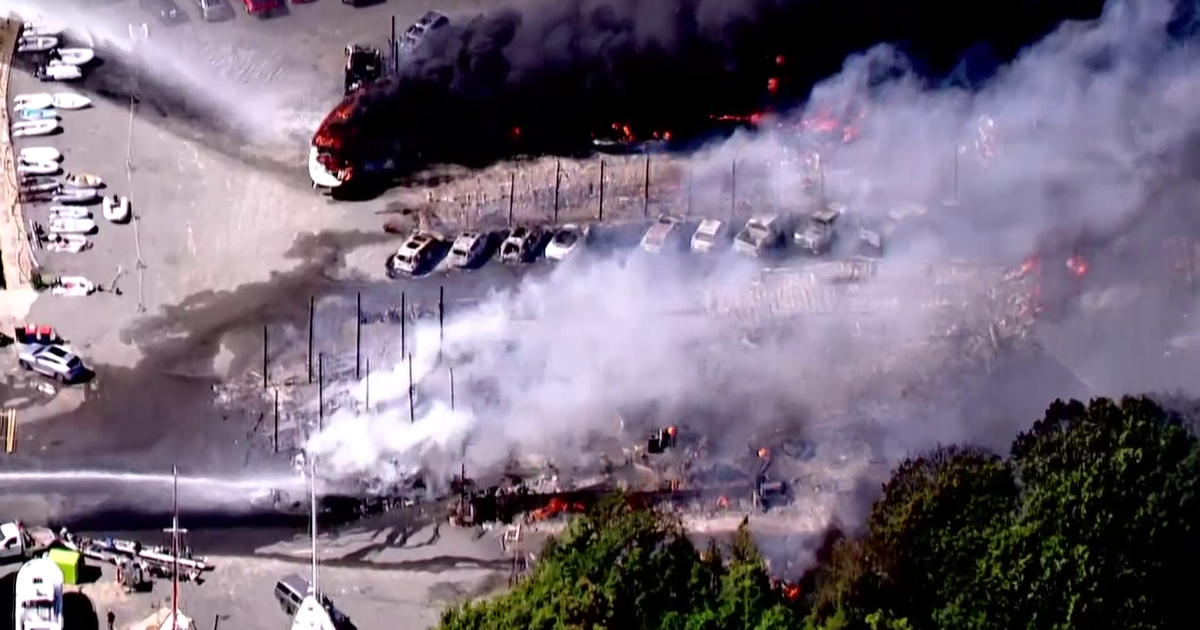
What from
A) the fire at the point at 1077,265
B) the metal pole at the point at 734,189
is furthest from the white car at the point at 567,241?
the fire at the point at 1077,265

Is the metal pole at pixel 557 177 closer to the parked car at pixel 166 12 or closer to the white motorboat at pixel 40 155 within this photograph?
the parked car at pixel 166 12

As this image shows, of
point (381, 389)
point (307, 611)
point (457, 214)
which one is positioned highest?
point (457, 214)

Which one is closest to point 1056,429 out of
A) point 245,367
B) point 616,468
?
point 616,468

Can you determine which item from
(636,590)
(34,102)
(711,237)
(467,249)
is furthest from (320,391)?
(34,102)

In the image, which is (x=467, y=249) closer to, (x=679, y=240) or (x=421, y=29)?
(x=679, y=240)

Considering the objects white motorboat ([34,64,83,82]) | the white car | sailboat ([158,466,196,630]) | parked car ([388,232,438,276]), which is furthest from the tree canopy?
white motorboat ([34,64,83,82])

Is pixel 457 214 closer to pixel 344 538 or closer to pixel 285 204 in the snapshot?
pixel 285 204
